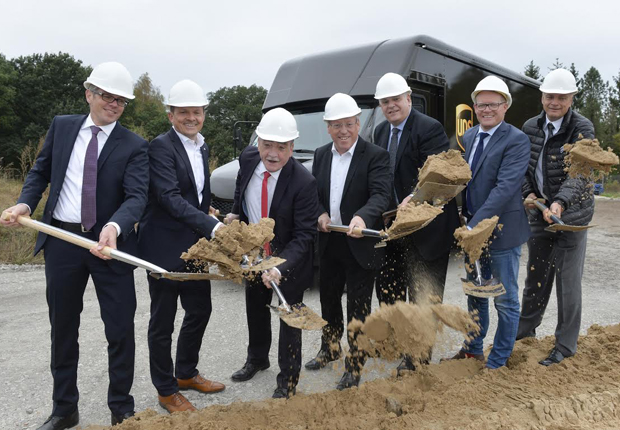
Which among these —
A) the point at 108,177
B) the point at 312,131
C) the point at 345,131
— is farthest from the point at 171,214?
the point at 312,131

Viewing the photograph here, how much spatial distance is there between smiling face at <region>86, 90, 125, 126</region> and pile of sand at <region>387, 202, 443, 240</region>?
6.82ft

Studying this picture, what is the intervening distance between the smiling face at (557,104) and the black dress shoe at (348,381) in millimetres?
2706

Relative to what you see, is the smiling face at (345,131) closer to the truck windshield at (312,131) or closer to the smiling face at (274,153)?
the smiling face at (274,153)

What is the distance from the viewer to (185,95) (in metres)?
3.54

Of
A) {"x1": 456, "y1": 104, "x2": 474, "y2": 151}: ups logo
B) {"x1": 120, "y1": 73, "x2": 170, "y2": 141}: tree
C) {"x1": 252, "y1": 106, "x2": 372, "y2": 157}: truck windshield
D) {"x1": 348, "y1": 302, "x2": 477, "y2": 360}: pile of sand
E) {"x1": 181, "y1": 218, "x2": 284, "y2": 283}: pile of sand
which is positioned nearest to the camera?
{"x1": 181, "y1": 218, "x2": 284, "y2": 283}: pile of sand

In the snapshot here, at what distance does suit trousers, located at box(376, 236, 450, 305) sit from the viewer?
4191 millimetres

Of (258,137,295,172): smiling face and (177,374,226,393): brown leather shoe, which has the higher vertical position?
(258,137,295,172): smiling face

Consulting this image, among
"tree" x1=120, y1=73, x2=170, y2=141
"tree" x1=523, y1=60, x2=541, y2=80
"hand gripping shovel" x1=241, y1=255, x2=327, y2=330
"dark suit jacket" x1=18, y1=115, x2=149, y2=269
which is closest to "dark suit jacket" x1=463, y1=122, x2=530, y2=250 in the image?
"hand gripping shovel" x1=241, y1=255, x2=327, y2=330

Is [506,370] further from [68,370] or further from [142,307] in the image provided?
[142,307]

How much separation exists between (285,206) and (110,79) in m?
1.45

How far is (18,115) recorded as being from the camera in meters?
31.8

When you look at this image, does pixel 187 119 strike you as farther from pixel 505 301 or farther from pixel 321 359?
pixel 505 301

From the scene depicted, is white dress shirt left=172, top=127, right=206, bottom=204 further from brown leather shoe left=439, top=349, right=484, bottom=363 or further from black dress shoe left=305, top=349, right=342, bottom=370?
brown leather shoe left=439, top=349, right=484, bottom=363

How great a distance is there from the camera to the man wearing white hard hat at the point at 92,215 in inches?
126
